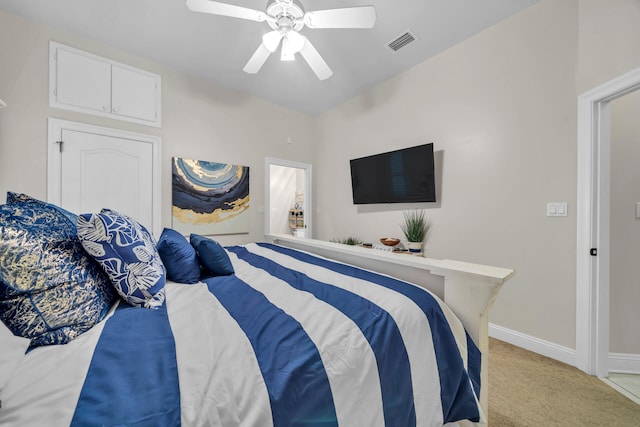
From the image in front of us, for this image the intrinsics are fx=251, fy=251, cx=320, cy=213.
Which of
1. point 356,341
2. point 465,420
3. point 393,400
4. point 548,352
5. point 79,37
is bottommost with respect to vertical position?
point 548,352

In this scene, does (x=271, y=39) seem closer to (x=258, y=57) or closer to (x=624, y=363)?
(x=258, y=57)

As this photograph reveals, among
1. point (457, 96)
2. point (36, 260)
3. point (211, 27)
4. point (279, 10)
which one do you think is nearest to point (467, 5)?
point (457, 96)

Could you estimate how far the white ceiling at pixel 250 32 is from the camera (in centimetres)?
208

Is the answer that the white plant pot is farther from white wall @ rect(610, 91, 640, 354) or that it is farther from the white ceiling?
the white ceiling

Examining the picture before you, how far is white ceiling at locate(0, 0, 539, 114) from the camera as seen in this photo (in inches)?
81.8

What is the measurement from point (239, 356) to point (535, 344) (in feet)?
8.20

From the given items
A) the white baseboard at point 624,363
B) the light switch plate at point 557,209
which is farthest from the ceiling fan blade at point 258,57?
the white baseboard at point 624,363

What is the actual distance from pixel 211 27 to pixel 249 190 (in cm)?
185

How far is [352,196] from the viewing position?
12.2 ft

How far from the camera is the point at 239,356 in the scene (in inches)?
26.3

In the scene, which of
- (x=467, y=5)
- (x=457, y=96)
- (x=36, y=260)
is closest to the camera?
(x=36, y=260)

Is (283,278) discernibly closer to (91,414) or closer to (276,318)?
(276,318)

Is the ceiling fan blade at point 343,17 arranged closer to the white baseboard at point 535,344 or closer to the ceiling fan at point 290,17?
the ceiling fan at point 290,17

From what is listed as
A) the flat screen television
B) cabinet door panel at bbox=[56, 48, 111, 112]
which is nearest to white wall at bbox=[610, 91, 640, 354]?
the flat screen television
